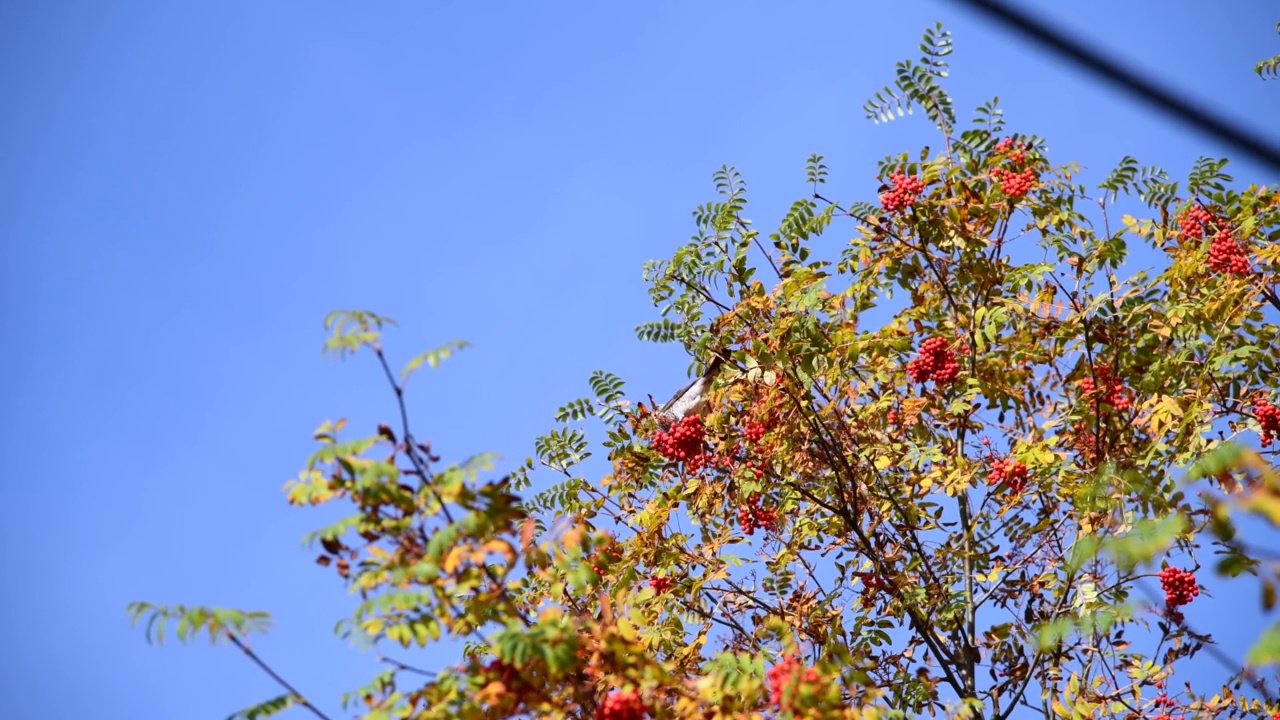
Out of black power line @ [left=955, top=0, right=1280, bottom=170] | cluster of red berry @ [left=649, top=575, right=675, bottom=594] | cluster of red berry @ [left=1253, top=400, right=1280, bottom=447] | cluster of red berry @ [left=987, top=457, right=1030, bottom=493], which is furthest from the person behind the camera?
cluster of red berry @ [left=649, top=575, right=675, bottom=594]

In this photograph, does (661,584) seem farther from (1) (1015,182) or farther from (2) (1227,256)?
(2) (1227,256)

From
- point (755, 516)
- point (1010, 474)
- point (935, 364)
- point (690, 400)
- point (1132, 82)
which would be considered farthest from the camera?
point (690, 400)

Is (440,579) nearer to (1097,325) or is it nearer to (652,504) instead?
(652,504)

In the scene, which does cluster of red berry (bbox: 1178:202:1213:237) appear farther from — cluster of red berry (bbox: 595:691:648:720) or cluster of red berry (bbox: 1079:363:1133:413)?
cluster of red berry (bbox: 595:691:648:720)

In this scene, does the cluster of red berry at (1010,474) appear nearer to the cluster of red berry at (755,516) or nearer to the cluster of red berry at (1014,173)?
the cluster of red berry at (755,516)

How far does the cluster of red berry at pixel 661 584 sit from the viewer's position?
18.7 feet

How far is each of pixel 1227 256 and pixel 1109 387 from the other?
0.87m

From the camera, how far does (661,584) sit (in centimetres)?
571

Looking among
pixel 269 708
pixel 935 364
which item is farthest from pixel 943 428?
pixel 269 708

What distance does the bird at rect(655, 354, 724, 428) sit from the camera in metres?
5.88

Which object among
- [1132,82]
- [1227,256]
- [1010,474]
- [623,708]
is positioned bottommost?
[1132,82]

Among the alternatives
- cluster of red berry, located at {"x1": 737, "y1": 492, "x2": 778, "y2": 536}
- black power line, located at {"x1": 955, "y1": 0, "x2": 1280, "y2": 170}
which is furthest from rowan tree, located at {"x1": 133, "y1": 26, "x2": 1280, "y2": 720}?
black power line, located at {"x1": 955, "y1": 0, "x2": 1280, "y2": 170}

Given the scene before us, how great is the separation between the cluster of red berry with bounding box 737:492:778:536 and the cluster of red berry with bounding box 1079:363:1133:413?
5.25ft

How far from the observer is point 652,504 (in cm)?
590
